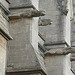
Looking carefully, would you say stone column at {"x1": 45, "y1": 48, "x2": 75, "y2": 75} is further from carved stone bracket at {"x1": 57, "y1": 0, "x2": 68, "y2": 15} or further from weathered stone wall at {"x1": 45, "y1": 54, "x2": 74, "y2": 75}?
carved stone bracket at {"x1": 57, "y1": 0, "x2": 68, "y2": 15}

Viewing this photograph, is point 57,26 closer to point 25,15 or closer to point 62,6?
point 62,6

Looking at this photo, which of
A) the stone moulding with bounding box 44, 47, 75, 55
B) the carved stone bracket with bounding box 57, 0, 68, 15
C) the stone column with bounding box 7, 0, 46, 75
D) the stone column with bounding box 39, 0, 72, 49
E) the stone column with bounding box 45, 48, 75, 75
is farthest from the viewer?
the carved stone bracket with bounding box 57, 0, 68, 15

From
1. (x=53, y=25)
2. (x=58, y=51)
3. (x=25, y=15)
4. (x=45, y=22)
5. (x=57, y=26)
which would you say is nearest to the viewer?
(x=25, y=15)

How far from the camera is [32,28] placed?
55.0 ft

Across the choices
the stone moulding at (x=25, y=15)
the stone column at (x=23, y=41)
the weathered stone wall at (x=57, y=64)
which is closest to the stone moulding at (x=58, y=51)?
the weathered stone wall at (x=57, y=64)

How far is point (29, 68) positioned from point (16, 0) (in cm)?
285

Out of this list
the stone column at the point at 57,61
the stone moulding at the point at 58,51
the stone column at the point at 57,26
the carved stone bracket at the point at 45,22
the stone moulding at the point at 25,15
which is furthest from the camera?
the stone column at the point at 57,26

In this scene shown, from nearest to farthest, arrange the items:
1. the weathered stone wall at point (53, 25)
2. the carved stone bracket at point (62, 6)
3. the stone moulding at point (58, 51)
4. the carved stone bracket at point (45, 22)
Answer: the carved stone bracket at point (45, 22), the stone moulding at point (58, 51), the weathered stone wall at point (53, 25), the carved stone bracket at point (62, 6)

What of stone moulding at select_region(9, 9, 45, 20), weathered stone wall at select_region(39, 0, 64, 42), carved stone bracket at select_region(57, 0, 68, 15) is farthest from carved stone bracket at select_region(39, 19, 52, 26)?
carved stone bracket at select_region(57, 0, 68, 15)

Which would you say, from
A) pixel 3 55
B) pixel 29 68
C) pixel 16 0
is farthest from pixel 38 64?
pixel 3 55

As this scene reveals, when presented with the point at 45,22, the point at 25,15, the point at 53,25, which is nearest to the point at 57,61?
the point at 53,25

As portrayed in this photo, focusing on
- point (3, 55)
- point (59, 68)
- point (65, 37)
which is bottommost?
point (3, 55)

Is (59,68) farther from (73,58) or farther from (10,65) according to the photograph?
(10,65)

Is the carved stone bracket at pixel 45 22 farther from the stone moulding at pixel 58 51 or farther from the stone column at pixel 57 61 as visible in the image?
the stone column at pixel 57 61
